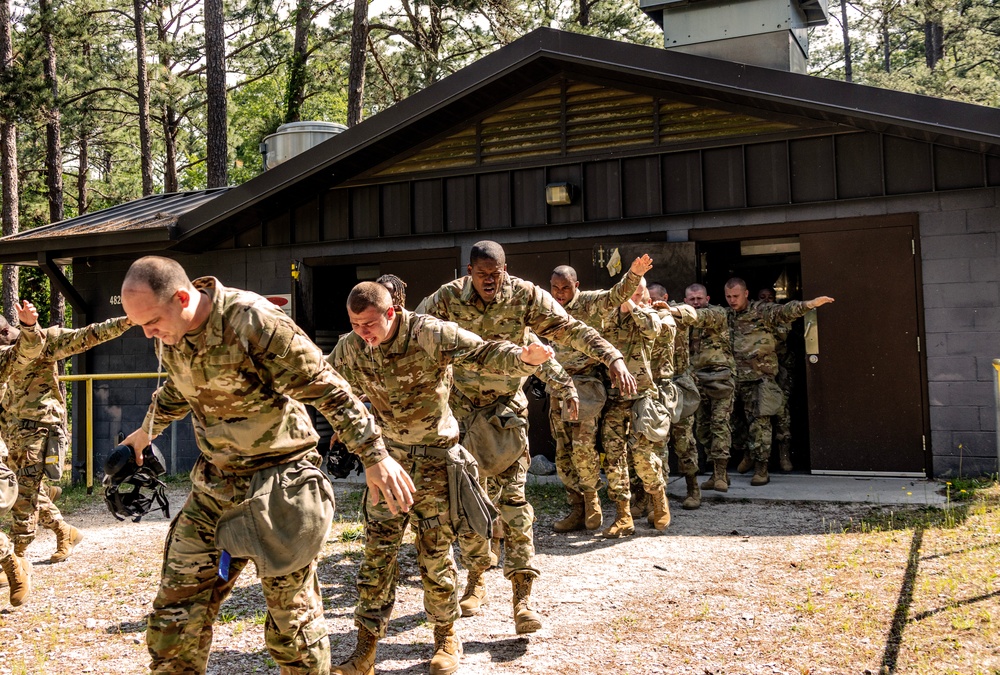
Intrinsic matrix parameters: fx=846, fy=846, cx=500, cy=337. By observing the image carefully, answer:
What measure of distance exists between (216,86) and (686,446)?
14.5 m

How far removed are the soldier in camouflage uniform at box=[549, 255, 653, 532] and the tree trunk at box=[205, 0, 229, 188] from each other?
13628 mm

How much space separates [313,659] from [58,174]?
1905 centimetres

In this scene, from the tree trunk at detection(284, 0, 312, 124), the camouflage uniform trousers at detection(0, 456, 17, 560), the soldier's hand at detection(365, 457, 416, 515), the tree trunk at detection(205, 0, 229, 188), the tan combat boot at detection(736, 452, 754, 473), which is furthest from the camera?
the tree trunk at detection(284, 0, 312, 124)

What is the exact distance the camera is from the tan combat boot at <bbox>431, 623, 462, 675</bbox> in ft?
13.6

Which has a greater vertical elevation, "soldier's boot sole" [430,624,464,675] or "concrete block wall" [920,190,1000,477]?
"concrete block wall" [920,190,1000,477]

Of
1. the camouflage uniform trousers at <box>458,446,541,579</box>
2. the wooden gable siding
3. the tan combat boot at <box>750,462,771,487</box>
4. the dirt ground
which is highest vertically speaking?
the wooden gable siding

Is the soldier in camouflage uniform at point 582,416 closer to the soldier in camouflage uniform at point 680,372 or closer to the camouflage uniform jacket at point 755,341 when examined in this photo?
the soldier in camouflage uniform at point 680,372

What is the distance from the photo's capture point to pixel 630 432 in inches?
279

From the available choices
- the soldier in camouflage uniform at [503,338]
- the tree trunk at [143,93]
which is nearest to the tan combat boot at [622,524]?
the soldier in camouflage uniform at [503,338]

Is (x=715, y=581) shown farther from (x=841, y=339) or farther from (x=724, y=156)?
(x=724, y=156)

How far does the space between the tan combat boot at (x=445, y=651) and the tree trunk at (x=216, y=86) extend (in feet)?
52.6

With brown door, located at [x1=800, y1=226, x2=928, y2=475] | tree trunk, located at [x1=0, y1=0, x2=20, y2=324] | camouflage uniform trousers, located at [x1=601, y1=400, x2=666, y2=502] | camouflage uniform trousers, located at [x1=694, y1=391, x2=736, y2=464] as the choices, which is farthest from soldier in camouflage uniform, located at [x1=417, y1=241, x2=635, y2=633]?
tree trunk, located at [x1=0, y1=0, x2=20, y2=324]

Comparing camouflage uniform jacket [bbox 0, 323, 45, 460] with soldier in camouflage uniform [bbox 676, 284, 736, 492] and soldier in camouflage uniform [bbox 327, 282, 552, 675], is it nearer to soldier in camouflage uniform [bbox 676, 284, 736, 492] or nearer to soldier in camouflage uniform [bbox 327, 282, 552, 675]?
soldier in camouflage uniform [bbox 327, 282, 552, 675]

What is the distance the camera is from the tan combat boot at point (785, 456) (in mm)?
9617
